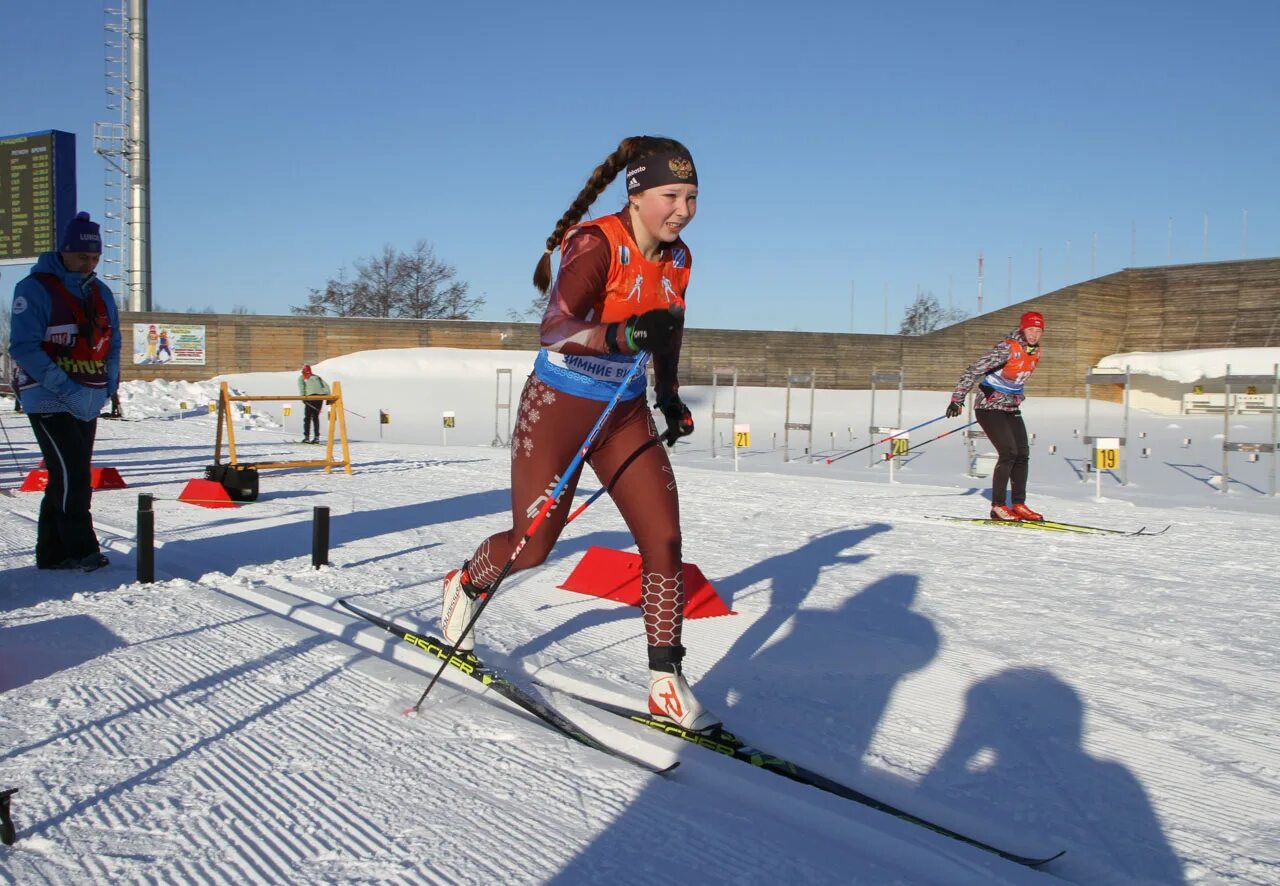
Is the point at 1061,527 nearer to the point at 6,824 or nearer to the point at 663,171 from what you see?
the point at 663,171

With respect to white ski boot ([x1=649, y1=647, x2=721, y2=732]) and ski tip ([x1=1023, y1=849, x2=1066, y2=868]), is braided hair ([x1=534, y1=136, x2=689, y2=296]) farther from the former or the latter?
ski tip ([x1=1023, y1=849, x2=1066, y2=868])

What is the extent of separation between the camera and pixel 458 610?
12.3 ft

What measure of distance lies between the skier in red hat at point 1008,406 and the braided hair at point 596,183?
6.06 meters

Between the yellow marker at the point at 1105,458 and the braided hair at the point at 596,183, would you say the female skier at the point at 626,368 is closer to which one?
the braided hair at the point at 596,183

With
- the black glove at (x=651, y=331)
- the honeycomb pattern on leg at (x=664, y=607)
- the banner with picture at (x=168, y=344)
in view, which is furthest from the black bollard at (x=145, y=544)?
the banner with picture at (x=168, y=344)

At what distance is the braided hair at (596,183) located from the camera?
129 inches

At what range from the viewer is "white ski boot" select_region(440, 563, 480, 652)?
12.2 feet

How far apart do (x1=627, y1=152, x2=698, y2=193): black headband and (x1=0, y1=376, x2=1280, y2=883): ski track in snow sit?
5.71 feet

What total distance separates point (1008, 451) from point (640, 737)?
679 cm

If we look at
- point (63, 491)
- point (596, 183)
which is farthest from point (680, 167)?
point (63, 491)

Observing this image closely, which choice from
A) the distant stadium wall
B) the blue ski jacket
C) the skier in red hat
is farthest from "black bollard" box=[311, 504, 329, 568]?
the distant stadium wall

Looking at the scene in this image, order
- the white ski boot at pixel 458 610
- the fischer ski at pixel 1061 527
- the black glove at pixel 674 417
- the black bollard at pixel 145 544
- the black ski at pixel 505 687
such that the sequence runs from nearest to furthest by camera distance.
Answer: the black ski at pixel 505 687 → the black glove at pixel 674 417 → the white ski boot at pixel 458 610 → the black bollard at pixel 145 544 → the fischer ski at pixel 1061 527

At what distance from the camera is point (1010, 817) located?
257 centimetres

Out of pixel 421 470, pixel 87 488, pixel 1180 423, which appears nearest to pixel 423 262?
pixel 1180 423
